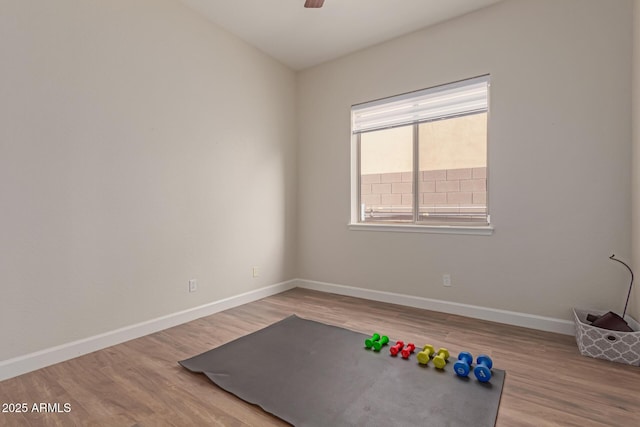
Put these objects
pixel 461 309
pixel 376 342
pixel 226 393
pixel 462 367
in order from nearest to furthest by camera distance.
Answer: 1. pixel 226 393
2. pixel 462 367
3. pixel 376 342
4. pixel 461 309

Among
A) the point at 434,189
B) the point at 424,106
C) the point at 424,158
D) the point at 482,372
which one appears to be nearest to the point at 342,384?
the point at 482,372

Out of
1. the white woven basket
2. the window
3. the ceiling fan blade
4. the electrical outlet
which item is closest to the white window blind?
the window

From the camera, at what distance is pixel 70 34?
220cm

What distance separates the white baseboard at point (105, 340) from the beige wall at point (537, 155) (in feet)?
5.81

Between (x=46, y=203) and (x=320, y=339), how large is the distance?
2209 mm

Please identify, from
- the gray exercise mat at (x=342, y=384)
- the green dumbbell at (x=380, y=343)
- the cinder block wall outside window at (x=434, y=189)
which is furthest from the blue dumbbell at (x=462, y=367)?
the cinder block wall outside window at (x=434, y=189)

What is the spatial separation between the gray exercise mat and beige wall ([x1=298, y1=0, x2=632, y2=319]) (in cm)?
118

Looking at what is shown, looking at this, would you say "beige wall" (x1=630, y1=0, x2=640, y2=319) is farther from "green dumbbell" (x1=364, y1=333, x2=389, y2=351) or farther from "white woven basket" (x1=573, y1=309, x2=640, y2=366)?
"green dumbbell" (x1=364, y1=333, x2=389, y2=351)

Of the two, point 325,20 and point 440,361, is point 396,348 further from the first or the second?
point 325,20

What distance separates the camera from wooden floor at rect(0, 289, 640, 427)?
5.13 ft

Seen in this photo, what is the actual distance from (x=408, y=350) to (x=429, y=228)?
56.2 inches

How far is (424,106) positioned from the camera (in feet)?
11.0

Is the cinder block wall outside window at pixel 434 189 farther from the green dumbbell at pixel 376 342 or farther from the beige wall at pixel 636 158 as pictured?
the green dumbbell at pixel 376 342

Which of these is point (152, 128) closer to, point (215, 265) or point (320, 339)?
point (215, 265)
